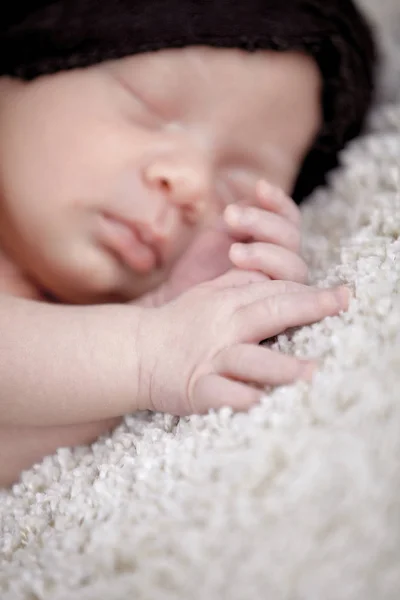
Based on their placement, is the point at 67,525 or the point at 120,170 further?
the point at 120,170

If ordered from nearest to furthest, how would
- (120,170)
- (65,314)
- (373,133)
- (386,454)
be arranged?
(386,454)
(65,314)
(120,170)
(373,133)

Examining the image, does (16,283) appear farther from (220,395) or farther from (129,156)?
(220,395)

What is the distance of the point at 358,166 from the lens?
3.17 ft

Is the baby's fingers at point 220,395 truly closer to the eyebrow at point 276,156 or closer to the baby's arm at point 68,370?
the baby's arm at point 68,370

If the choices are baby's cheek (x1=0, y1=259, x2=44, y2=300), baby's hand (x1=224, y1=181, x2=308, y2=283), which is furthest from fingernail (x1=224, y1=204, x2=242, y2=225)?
baby's cheek (x1=0, y1=259, x2=44, y2=300)

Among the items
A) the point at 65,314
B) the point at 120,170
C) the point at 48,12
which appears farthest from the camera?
the point at 48,12

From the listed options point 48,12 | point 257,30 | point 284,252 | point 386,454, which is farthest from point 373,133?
point 386,454

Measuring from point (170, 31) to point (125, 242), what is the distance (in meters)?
0.30

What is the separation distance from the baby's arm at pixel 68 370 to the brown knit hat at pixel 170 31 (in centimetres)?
41

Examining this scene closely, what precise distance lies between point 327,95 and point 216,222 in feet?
1.00

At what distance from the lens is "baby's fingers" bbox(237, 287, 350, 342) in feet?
2.12

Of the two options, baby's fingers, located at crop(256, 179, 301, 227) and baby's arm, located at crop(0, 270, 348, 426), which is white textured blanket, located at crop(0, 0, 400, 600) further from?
baby's fingers, located at crop(256, 179, 301, 227)

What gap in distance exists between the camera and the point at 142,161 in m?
0.82

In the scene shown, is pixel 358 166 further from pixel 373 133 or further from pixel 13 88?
pixel 13 88
